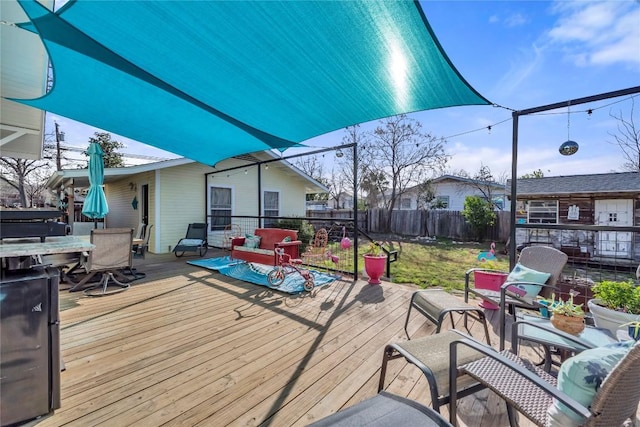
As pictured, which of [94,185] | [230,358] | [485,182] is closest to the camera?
[230,358]

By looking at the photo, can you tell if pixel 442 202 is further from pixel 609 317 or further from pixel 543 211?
pixel 609 317

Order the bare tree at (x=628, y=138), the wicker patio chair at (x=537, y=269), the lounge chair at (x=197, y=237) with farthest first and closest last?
the bare tree at (x=628, y=138) → the lounge chair at (x=197, y=237) → the wicker patio chair at (x=537, y=269)

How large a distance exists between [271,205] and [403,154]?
27.4ft

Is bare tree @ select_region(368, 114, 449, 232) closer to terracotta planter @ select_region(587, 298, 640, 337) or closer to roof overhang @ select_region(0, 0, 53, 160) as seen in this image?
terracotta planter @ select_region(587, 298, 640, 337)

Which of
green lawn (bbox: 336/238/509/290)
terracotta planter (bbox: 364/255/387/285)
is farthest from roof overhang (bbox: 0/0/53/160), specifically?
green lawn (bbox: 336/238/509/290)

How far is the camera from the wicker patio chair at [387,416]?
47.1 inches

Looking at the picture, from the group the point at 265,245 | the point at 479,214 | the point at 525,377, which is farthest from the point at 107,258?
the point at 479,214

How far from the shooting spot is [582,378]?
3.82ft

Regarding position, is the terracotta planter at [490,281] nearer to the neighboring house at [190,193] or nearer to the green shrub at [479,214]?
the neighboring house at [190,193]

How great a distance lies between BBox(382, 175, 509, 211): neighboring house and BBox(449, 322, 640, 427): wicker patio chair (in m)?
15.1

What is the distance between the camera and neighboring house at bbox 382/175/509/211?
16188mm

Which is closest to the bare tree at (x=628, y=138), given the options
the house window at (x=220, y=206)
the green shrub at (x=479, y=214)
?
the green shrub at (x=479, y=214)

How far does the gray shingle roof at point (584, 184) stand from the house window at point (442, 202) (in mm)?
5076

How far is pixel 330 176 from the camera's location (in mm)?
22250
